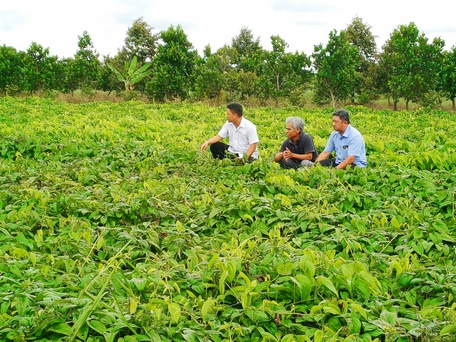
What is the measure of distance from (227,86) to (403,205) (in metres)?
25.7

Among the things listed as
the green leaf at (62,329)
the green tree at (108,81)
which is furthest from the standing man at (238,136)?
the green tree at (108,81)

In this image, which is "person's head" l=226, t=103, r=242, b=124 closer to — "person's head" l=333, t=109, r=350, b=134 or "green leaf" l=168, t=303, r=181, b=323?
"person's head" l=333, t=109, r=350, b=134

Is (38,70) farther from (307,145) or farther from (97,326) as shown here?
(97,326)

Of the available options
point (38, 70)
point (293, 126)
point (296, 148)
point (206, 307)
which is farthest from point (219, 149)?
point (38, 70)

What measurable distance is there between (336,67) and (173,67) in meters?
9.33

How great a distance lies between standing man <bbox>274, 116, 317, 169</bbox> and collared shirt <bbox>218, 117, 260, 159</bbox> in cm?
51

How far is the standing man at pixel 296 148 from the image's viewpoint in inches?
271

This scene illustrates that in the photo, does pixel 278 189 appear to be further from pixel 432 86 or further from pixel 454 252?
pixel 432 86

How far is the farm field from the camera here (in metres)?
2.47

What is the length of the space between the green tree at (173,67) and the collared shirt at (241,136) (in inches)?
851

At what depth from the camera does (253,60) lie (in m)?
30.0

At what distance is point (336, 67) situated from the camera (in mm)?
27500

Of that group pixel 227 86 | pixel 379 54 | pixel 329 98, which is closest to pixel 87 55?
pixel 227 86

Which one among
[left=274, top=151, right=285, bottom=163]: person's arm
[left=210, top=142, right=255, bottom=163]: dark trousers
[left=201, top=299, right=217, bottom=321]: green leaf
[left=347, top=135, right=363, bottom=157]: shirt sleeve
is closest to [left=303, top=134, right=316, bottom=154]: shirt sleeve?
[left=274, top=151, right=285, bottom=163]: person's arm
